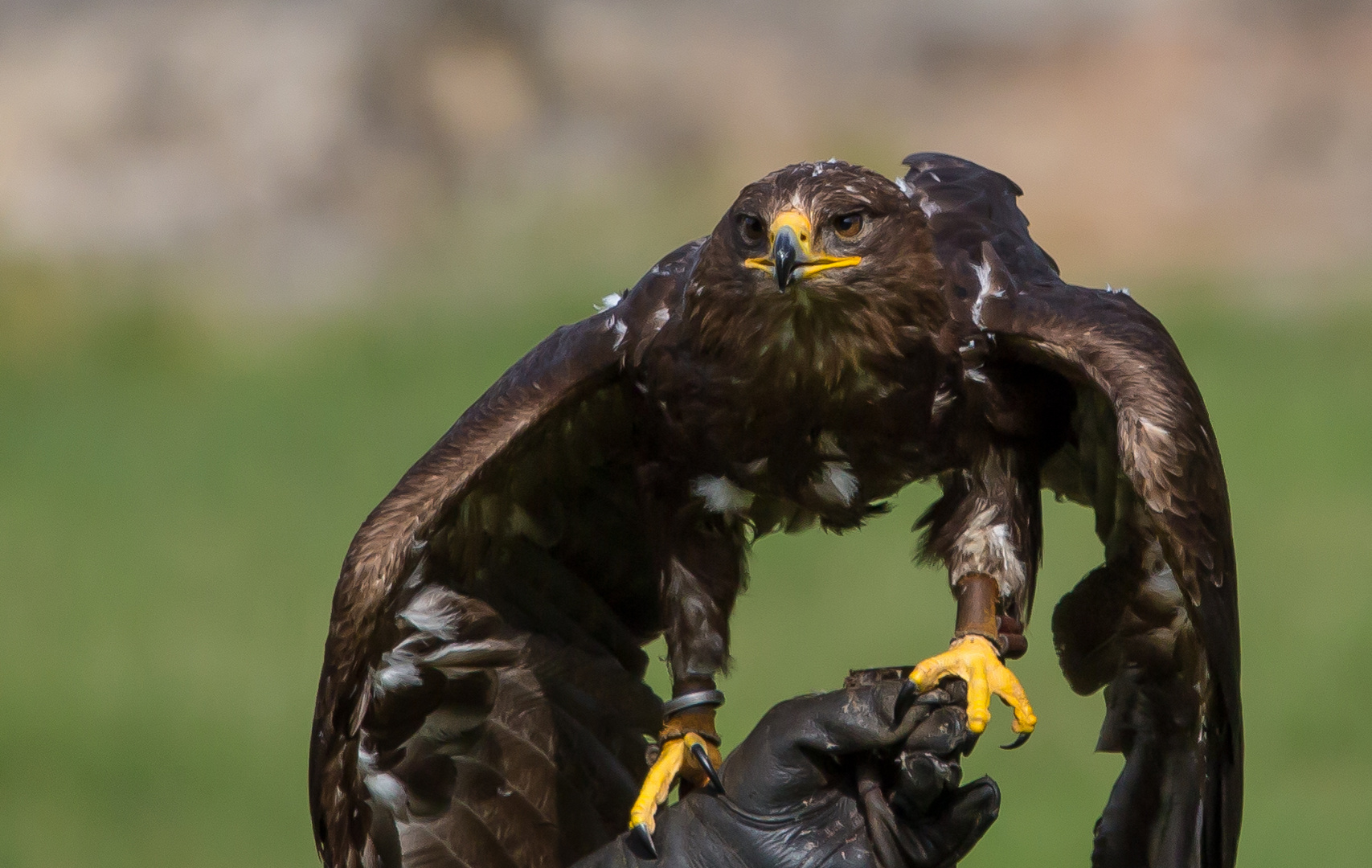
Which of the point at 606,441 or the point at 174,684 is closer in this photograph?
the point at 606,441

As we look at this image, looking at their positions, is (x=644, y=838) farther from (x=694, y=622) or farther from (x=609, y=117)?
(x=609, y=117)

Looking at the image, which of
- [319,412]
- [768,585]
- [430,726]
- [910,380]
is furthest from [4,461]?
[910,380]

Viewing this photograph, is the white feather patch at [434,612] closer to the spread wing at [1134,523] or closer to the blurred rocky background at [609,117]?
the spread wing at [1134,523]

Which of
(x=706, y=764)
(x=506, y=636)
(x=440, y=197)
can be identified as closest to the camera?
(x=706, y=764)

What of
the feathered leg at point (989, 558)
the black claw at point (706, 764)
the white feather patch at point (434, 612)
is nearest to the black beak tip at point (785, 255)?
the feathered leg at point (989, 558)

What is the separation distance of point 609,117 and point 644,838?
1188cm

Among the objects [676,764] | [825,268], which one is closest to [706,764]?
[676,764]

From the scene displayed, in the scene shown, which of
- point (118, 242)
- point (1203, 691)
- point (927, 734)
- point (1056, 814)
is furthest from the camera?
point (118, 242)

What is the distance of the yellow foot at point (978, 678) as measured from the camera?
197 inches

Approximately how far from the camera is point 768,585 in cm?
1245

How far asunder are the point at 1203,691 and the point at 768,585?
Answer: 7.21 m

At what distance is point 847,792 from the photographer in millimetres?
5090

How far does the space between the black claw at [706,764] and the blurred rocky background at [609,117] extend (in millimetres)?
10534

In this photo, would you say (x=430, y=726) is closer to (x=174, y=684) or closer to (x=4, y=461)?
(x=174, y=684)
